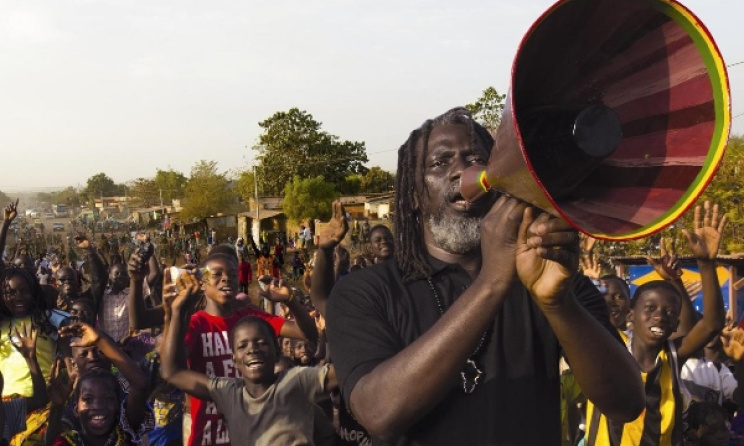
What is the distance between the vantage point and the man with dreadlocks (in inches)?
53.3

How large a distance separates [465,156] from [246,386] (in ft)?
6.74

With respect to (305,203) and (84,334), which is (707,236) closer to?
(84,334)

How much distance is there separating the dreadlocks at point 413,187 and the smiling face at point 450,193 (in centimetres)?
2

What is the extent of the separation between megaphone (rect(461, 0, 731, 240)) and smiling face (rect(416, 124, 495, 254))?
0.30m

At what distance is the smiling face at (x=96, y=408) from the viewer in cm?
356

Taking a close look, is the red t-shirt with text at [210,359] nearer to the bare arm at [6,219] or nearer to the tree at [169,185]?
the bare arm at [6,219]

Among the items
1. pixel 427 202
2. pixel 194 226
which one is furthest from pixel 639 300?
pixel 194 226

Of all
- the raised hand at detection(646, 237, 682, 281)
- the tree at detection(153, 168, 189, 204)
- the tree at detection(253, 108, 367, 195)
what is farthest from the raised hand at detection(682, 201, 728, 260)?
the tree at detection(153, 168, 189, 204)

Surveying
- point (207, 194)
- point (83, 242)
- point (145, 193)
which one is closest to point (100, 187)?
point (145, 193)

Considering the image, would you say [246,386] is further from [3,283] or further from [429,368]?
[3,283]

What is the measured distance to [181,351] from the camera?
359 cm

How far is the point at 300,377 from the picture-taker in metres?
3.45

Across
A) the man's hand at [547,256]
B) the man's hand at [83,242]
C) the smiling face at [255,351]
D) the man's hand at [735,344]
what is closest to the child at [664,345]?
the man's hand at [735,344]

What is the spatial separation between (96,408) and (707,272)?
2963 mm
